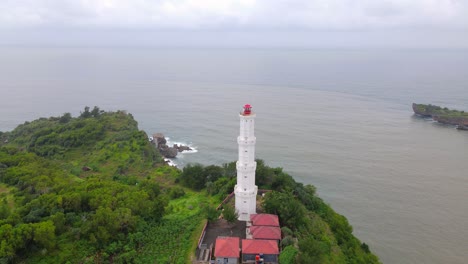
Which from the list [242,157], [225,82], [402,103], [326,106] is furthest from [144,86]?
[242,157]

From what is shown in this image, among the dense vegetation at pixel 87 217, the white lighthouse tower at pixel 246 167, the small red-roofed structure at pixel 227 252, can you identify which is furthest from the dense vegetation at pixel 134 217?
the small red-roofed structure at pixel 227 252

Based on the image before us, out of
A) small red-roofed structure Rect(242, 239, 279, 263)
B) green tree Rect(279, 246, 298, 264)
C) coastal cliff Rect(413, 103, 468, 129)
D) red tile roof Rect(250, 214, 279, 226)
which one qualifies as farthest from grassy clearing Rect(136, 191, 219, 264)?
coastal cliff Rect(413, 103, 468, 129)

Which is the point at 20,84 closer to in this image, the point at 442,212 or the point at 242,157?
the point at 242,157

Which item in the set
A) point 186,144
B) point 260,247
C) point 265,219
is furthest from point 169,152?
point 260,247

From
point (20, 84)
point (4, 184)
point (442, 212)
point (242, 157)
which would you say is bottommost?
→ point (442, 212)

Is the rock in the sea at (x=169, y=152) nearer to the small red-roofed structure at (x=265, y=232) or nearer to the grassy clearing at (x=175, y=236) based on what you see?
the grassy clearing at (x=175, y=236)

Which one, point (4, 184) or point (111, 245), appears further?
point (4, 184)

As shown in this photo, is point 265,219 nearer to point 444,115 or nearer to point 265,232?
point 265,232

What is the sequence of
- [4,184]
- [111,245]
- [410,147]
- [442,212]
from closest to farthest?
1. [111,245]
2. [4,184]
3. [442,212]
4. [410,147]
